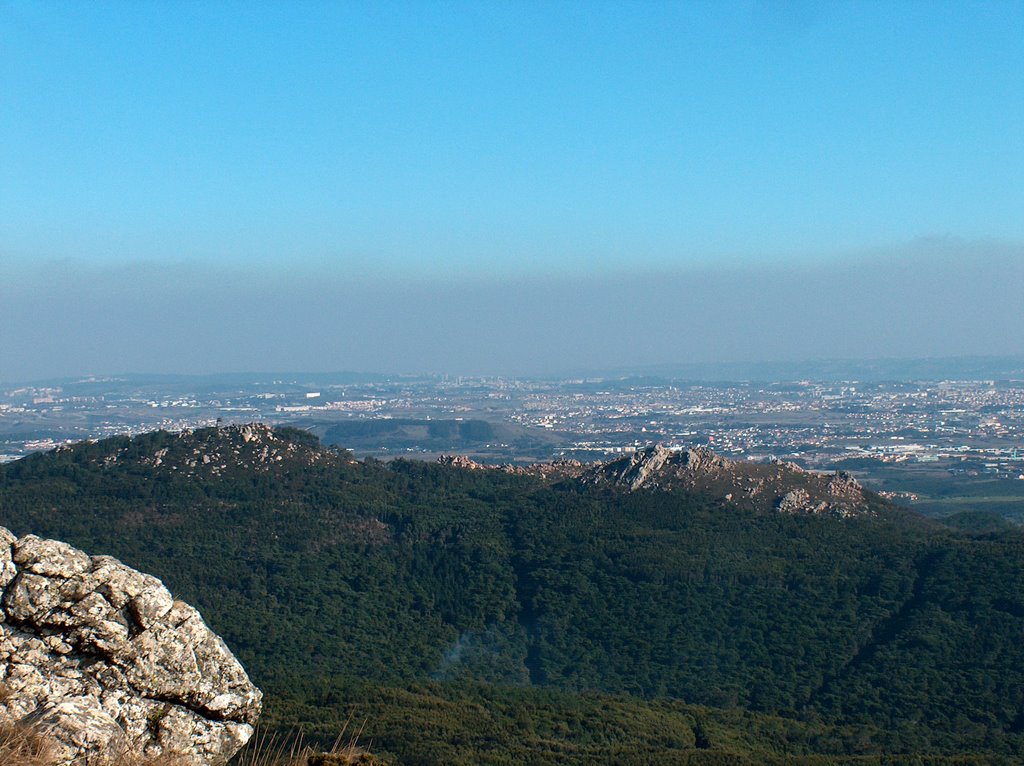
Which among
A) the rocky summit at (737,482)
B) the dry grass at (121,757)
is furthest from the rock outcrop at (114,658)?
the rocky summit at (737,482)

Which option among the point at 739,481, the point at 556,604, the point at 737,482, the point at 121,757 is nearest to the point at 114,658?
the point at 121,757

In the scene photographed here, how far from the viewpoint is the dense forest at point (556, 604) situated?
123ft

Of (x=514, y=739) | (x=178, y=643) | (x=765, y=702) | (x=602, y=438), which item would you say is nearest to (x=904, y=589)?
(x=765, y=702)

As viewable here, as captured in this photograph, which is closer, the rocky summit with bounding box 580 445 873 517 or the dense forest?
the dense forest

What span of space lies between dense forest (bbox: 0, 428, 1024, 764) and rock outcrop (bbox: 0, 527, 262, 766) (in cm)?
1765

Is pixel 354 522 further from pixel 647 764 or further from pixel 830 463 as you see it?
pixel 830 463

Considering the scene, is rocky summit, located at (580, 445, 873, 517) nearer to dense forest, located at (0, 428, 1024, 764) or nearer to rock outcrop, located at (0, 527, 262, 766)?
dense forest, located at (0, 428, 1024, 764)

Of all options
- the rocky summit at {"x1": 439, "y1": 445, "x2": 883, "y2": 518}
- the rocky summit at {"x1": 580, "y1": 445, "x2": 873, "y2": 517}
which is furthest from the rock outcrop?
the rocky summit at {"x1": 580, "y1": 445, "x2": 873, "y2": 517}

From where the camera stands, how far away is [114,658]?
1088cm

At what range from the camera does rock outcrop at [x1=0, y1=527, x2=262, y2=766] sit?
409 inches

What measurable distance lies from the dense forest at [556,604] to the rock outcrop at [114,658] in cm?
1765

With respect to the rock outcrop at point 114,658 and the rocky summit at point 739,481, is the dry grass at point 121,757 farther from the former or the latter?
the rocky summit at point 739,481

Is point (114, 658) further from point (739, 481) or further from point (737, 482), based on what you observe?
point (739, 481)

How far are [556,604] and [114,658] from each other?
4875 centimetres
